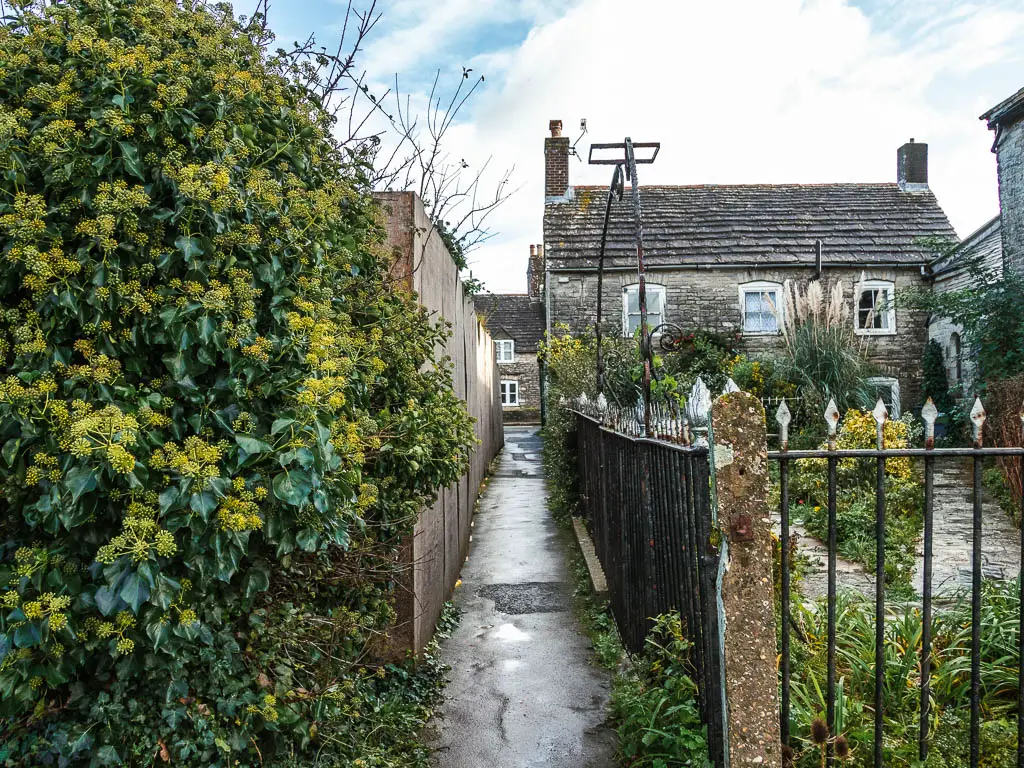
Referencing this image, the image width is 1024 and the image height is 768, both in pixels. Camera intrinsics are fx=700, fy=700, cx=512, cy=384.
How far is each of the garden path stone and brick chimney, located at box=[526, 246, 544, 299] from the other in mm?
27139

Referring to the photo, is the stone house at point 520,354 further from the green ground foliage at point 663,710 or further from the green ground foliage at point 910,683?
the green ground foliage at point 663,710

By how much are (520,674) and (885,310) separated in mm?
16237

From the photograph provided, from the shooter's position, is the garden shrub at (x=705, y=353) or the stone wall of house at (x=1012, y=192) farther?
the garden shrub at (x=705, y=353)

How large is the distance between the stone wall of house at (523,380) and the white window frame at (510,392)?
5.7 inches

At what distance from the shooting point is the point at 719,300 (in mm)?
17719

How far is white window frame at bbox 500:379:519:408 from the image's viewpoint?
3484 centimetres

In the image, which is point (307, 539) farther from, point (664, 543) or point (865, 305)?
point (865, 305)

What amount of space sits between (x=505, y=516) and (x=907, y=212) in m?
16.0

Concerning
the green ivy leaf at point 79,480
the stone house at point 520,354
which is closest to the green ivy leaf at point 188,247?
the green ivy leaf at point 79,480

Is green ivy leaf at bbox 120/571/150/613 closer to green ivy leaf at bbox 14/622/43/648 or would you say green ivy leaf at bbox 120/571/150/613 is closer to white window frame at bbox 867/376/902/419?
green ivy leaf at bbox 14/622/43/648

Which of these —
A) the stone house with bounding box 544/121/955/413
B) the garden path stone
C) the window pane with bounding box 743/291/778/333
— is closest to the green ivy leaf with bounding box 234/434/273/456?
the garden path stone

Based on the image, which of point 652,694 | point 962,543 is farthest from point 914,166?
point 652,694

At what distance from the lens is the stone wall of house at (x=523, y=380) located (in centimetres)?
3369

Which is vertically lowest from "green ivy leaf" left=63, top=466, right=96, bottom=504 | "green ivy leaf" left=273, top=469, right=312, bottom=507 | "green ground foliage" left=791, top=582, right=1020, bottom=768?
"green ground foliage" left=791, top=582, right=1020, bottom=768
